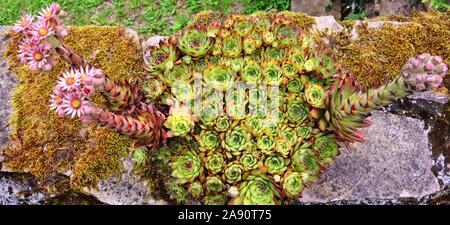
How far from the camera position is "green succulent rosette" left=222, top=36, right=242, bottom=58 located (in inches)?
76.9

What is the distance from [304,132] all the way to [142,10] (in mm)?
2554

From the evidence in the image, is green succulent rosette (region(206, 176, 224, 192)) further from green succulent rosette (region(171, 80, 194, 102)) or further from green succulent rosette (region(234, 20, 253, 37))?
green succulent rosette (region(234, 20, 253, 37))

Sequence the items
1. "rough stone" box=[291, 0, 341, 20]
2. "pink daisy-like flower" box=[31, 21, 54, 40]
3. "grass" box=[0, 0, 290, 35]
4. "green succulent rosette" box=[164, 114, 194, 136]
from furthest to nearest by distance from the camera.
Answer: "grass" box=[0, 0, 290, 35]
"rough stone" box=[291, 0, 341, 20]
"green succulent rosette" box=[164, 114, 194, 136]
"pink daisy-like flower" box=[31, 21, 54, 40]

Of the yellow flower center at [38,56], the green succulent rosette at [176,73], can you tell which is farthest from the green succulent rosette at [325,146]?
the yellow flower center at [38,56]

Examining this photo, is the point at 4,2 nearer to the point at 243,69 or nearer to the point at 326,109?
the point at 243,69

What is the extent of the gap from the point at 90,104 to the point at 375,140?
143 cm

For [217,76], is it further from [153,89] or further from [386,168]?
[386,168]

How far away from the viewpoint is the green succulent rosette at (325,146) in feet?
6.22

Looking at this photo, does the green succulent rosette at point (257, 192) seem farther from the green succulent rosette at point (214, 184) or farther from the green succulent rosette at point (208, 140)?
the green succulent rosette at point (208, 140)

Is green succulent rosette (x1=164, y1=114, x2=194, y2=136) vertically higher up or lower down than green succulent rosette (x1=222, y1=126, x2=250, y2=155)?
higher up

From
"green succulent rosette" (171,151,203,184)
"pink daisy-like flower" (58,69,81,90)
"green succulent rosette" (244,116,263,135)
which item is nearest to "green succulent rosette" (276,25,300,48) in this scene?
"green succulent rosette" (244,116,263,135)

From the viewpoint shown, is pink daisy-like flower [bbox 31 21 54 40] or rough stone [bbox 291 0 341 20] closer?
pink daisy-like flower [bbox 31 21 54 40]

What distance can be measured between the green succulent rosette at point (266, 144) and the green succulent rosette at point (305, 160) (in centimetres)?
10

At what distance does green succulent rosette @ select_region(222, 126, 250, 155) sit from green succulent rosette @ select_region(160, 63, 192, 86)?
11.5 inches
